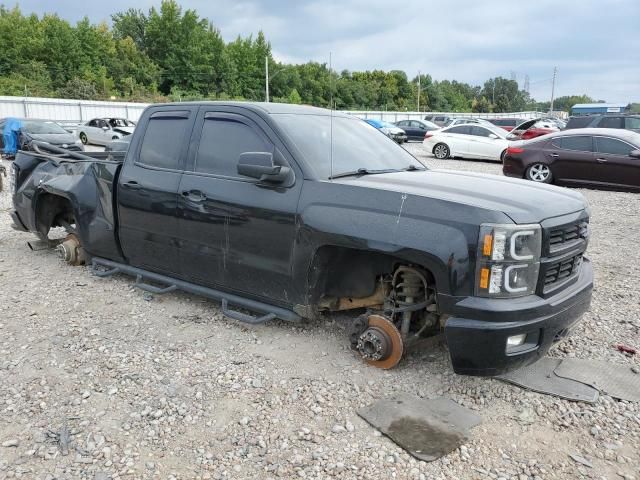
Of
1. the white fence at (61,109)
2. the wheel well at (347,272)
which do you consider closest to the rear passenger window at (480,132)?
the white fence at (61,109)

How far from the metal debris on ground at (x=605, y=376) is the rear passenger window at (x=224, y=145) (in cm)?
270

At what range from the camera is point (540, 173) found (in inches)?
495

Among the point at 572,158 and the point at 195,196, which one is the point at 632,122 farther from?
the point at 195,196

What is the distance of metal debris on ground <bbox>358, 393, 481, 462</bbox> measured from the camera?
292 cm

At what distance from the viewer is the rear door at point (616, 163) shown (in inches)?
452

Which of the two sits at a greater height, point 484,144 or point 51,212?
point 484,144

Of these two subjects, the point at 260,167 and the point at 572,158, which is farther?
the point at 572,158

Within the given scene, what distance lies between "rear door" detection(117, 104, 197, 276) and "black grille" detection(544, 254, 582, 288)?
9.69ft

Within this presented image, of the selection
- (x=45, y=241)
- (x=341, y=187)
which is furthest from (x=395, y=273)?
(x=45, y=241)

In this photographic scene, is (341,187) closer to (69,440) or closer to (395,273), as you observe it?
(395,273)

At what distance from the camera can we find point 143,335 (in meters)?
4.29

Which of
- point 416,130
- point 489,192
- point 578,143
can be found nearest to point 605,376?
point 489,192

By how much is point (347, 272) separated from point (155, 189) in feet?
6.50

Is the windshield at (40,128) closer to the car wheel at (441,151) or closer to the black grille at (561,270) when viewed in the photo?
the car wheel at (441,151)
